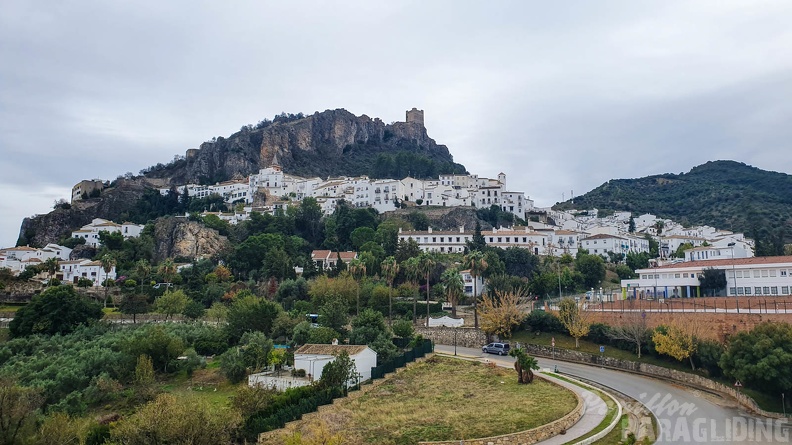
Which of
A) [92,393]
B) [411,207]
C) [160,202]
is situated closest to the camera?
[92,393]

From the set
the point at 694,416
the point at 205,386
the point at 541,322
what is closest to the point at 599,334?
the point at 541,322

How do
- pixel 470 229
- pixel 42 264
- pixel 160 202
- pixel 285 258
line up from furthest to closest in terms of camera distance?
pixel 160 202 < pixel 470 229 < pixel 42 264 < pixel 285 258

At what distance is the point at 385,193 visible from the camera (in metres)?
105

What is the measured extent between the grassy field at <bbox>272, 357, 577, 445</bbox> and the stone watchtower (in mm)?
150591

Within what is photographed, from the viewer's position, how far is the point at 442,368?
37000 millimetres

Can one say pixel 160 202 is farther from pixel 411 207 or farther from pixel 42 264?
pixel 411 207

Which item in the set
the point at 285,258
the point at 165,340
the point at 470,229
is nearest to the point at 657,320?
the point at 165,340

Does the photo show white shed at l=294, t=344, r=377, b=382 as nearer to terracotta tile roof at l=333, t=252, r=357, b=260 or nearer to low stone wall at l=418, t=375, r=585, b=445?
low stone wall at l=418, t=375, r=585, b=445

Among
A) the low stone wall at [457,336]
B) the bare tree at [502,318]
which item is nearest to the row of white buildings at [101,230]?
the low stone wall at [457,336]

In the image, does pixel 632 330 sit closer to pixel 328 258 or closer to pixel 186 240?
pixel 328 258

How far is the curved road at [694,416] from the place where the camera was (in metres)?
22.8

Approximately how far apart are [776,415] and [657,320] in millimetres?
12729

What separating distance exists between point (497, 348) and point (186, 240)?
64593mm

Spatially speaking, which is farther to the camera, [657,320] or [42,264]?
[42,264]
